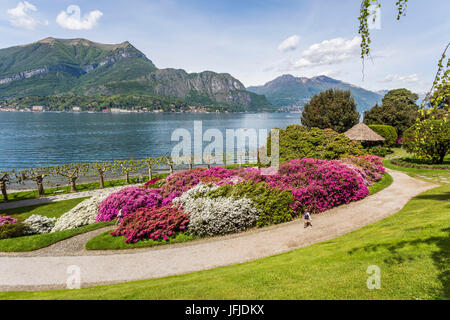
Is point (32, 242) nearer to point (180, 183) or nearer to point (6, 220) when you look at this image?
point (6, 220)

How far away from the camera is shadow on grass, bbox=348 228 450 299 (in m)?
6.00

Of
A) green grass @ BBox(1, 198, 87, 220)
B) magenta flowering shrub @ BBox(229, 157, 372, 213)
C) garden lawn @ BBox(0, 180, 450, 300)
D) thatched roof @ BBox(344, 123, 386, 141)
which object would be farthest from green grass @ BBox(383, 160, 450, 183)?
green grass @ BBox(1, 198, 87, 220)

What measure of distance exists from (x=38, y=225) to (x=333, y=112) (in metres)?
55.4

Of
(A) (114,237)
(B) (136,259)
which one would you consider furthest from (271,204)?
(A) (114,237)

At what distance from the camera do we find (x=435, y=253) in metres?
7.27

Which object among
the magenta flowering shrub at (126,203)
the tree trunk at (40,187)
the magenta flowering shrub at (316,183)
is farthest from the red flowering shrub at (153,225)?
the tree trunk at (40,187)

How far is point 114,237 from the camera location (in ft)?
48.3

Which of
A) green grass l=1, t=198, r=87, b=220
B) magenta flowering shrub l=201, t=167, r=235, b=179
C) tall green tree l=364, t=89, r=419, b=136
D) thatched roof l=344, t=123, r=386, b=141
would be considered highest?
tall green tree l=364, t=89, r=419, b=136

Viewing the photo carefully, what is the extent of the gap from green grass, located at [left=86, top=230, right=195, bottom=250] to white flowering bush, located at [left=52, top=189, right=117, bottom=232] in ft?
15.6

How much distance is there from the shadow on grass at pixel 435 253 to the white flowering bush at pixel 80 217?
59.4ft

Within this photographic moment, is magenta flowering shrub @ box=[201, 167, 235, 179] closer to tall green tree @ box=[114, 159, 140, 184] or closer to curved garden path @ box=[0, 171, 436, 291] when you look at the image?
curved garden path @ box=[0, 171, 436, 291]

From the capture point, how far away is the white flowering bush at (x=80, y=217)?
18.0m
